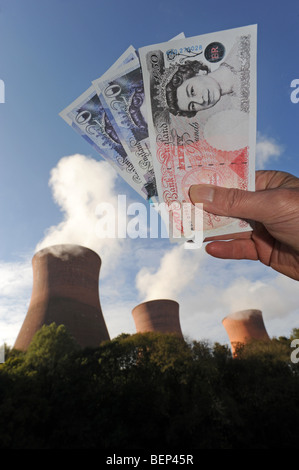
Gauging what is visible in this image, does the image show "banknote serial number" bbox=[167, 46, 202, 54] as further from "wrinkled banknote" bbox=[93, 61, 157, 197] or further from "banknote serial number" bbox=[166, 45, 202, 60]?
"wrinkled banknote" bbox=[93, 61, 157, 197]

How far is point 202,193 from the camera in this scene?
8.18 feet

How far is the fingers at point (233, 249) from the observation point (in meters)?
3.11

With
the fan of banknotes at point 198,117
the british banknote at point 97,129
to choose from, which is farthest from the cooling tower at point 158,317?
the fan of banknotes at point 198,117

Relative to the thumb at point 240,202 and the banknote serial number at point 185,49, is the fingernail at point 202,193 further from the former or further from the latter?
the banknote serial number at point 185,49

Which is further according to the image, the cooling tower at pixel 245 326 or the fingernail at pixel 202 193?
the cooling tower at pixel 245 326

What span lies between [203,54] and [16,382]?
1444 cm

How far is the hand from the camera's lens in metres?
2.25

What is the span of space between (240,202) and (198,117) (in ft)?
3.69

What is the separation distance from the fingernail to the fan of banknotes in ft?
1.42
